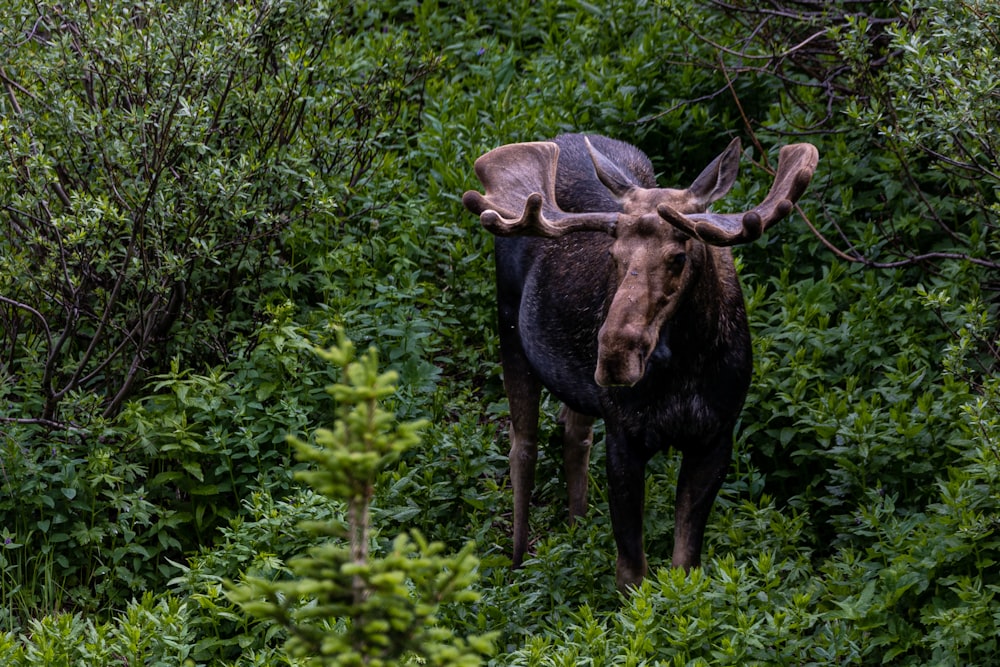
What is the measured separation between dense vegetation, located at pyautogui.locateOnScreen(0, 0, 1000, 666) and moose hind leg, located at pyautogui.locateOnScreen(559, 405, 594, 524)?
130mm

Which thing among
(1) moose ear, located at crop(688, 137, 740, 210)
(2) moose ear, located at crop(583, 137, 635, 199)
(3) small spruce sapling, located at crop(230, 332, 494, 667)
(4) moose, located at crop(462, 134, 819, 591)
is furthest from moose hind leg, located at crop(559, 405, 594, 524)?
(3) small spruce sapling, located at crop(230, 332, 494, 667)

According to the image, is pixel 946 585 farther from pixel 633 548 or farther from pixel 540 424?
pixel 540 424

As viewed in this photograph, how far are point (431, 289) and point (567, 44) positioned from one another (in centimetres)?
285

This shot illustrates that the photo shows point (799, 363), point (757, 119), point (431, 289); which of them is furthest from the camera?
point (757, 119)

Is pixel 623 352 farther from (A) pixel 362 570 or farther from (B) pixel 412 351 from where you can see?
(B) pixel 412 351

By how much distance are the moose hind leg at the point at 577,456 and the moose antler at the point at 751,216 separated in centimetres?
187

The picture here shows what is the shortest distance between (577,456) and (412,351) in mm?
1245

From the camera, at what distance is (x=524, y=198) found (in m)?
6.11

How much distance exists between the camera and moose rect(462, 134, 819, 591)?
516 centimetres

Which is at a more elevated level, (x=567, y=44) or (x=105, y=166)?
(x=567, y=44)

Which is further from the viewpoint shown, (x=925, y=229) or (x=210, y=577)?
(x=925, y=229)

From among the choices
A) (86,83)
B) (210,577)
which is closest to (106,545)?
(210,577)

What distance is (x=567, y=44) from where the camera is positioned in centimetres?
1007

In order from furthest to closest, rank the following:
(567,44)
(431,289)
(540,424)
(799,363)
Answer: (567,44) → (431,289) → (540,424) → (799,363)
